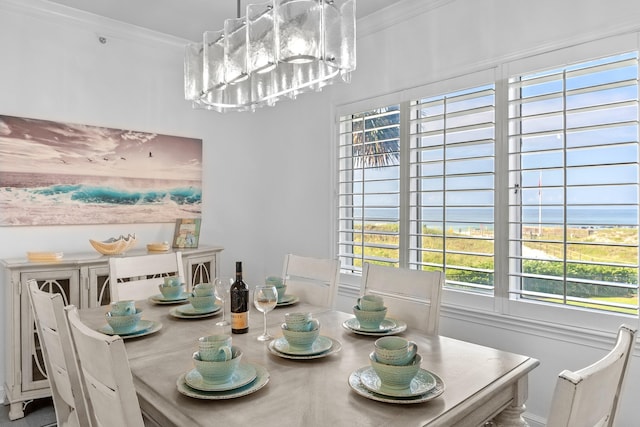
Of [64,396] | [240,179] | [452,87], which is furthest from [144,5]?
[64,396]

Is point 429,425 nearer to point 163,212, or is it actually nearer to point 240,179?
point 163,212

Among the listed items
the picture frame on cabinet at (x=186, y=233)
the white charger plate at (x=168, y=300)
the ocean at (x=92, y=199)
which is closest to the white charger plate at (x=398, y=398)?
the white charger plate at (x=168, y=300)

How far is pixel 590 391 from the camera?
0.74 meters

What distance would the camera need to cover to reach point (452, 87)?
2.60 m

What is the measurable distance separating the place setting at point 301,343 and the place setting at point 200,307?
559mm

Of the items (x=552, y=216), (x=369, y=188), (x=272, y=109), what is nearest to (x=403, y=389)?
(x=552, y=216)

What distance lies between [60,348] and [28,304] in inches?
59.4

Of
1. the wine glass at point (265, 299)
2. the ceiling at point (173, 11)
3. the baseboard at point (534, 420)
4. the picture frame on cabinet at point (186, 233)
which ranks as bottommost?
the baseboard at point (534, 420)

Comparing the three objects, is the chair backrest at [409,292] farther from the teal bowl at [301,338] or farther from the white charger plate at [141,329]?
the white charger plate at [141,329]

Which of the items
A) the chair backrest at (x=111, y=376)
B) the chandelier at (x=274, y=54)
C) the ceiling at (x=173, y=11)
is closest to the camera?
the chair backrest at (x=111, y=376)

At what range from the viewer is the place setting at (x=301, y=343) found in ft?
4.42

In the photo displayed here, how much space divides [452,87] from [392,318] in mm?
1543

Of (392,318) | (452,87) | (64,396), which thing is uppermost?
(452,87)

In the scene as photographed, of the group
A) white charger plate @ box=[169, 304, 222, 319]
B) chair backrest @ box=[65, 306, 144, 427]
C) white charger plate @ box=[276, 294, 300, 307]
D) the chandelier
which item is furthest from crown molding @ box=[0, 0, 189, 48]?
chair backrest @ box=[65, 306, 144, 427]
